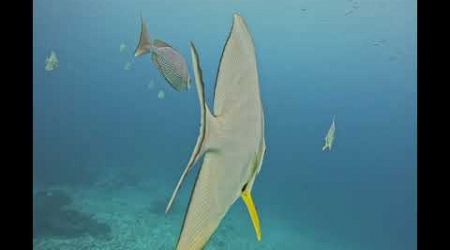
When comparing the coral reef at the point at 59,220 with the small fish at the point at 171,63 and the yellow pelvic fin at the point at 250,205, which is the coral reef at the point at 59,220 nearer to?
the small fish at the point at 171,63

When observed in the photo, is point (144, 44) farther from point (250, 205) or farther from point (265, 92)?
point (265, 92)

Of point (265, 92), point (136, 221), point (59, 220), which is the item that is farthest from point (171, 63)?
point (136, 221)

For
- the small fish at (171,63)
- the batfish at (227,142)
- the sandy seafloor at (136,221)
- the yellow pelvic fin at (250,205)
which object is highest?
the batfish at (227,142)

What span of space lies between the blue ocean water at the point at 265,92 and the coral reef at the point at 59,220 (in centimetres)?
36

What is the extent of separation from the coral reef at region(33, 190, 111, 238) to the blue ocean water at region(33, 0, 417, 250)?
1.18 ft

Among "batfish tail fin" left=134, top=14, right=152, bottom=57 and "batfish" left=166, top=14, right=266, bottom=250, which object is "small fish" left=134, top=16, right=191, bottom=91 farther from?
"batfish" left=166, top=14, right=266, bottom=250

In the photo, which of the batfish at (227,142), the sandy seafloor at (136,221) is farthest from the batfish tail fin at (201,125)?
the sandy seafloor at (136,221)

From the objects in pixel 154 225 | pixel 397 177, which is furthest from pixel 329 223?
pixel 154 225

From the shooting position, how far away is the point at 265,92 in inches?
217

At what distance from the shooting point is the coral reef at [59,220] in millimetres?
6125

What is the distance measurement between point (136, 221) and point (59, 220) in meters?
1.09

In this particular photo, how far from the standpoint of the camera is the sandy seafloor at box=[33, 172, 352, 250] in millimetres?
6161
